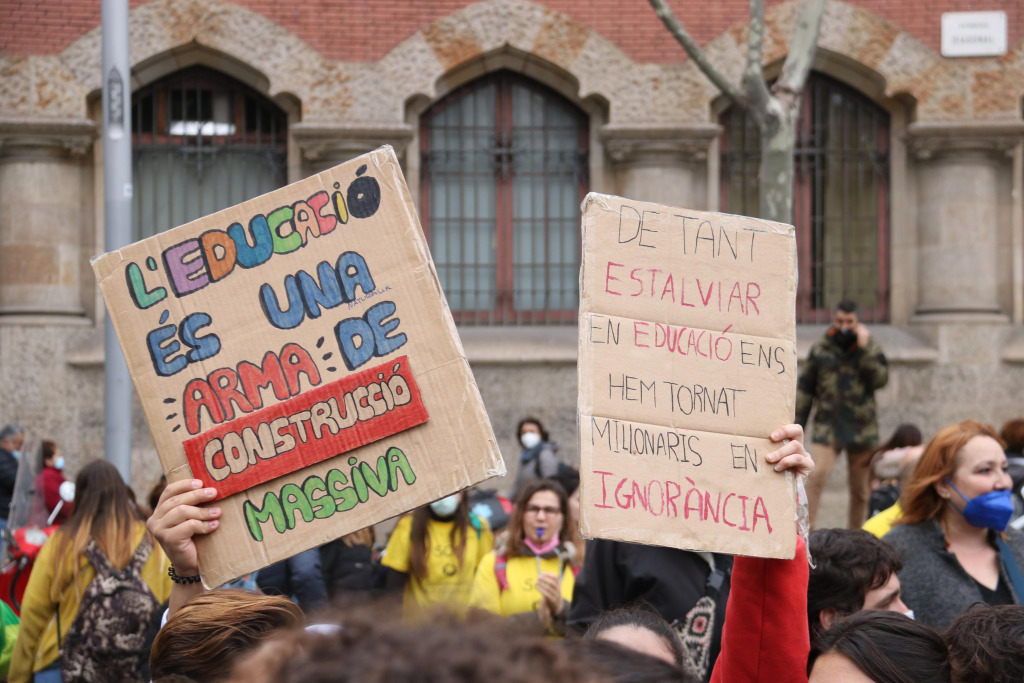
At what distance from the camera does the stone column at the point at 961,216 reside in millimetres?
10953

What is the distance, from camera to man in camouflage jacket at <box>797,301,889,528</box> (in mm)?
8398

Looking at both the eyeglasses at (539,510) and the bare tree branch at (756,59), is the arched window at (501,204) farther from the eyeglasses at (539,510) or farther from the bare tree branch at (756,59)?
the eyeglasses at (539,510)

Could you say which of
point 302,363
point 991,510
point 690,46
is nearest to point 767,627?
point 302,363

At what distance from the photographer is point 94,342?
1057 cm

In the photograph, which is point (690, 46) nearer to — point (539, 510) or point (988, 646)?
point (539, 510)

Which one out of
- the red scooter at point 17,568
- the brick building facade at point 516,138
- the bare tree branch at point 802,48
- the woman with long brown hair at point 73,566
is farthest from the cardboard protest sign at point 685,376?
the brick building facade at point 516,138

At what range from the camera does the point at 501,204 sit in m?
11.4

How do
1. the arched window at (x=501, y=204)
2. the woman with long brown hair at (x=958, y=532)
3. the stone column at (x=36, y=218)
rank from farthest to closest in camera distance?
the arched window at (x=501, y=204)
the stone column at (x=36, y=218)
the woman with long brown hair at (x=958, y=532)

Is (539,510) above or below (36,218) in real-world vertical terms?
below

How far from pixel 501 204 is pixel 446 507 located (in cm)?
614

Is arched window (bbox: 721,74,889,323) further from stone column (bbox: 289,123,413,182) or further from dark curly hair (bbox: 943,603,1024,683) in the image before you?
dark curly hair (bbox: 943,603,1024,683)

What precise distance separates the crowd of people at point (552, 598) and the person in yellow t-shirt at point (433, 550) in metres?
0.01

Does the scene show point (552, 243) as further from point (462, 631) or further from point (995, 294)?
point (462, 631)

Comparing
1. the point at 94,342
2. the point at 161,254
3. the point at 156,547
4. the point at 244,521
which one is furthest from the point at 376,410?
the point at 94,342
